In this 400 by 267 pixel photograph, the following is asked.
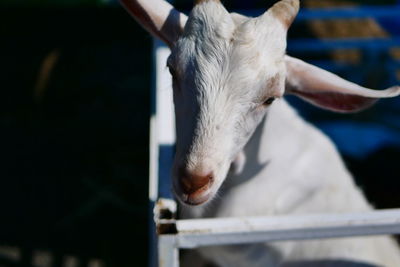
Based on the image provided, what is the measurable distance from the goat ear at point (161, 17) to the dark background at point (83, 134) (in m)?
1.99

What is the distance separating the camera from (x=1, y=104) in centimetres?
468

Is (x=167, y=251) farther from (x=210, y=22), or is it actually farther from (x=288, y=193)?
(x=288, y=193)

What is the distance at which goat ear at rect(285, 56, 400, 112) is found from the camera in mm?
1942

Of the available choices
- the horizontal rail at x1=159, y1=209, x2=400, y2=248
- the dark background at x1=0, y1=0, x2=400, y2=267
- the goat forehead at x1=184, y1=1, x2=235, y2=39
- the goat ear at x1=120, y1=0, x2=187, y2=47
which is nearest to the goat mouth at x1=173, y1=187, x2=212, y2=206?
the horizontal rail at x1=159, y1=209, x2=400, y2=248

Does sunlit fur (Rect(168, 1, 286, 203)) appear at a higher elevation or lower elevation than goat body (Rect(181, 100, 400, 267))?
higher

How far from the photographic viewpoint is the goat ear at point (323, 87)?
1942 mm

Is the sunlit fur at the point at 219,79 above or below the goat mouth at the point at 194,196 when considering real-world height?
above

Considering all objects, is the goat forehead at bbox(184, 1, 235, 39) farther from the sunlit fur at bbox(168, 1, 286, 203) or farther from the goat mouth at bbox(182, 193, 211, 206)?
the goat mouth at bbox(182, 193, 211, 206)

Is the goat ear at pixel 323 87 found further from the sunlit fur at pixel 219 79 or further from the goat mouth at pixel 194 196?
the goat mouth at pixel 194 196

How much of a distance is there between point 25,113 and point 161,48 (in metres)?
2.41

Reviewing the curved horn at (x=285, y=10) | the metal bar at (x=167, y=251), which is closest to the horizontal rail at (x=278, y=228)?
the metal bar at (x=167, y=251)

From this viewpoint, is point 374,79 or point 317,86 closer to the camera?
point 317,86

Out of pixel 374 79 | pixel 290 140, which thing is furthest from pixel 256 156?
pixel 374 79

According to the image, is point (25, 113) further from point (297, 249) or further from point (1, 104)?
point (297, 249)
